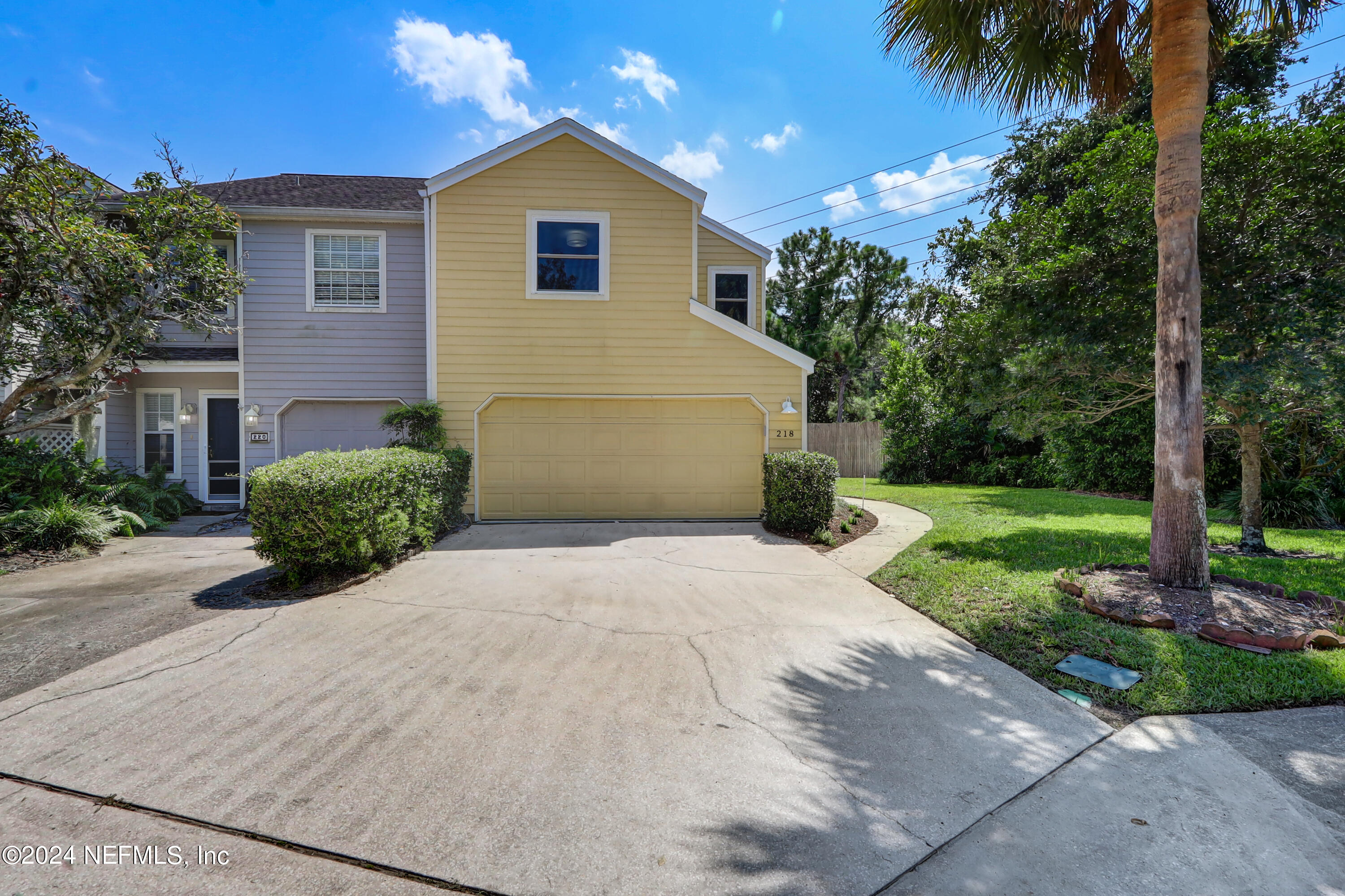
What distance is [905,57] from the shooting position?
649 cm

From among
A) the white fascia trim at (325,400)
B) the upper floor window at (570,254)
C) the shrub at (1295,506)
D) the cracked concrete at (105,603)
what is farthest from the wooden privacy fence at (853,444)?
the cracked concrete at (105,603)

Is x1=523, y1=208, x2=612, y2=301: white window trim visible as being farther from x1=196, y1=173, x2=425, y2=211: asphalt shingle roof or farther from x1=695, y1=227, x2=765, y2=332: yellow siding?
x1=695, y1=227, x2=765, y2=332: yellow siding

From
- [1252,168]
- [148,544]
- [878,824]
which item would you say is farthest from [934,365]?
[148,544]

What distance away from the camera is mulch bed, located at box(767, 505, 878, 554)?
8.27 meters

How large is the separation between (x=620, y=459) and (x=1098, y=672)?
305 inches

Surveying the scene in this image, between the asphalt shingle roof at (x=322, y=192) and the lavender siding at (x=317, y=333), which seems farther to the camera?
the asphalt shingle roof at (x=322, y=192)

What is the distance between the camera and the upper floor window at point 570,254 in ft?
33.3

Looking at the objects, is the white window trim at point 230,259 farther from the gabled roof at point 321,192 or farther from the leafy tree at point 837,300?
the leafy tree at point 837,300

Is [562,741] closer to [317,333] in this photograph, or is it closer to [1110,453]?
[317,333]

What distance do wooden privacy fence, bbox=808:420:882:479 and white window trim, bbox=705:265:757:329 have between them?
8173 millimetres

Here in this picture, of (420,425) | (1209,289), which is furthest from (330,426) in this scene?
(1209,289)

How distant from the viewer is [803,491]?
8.84 m

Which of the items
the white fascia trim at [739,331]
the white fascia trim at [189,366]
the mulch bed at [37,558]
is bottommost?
the mulch bed at [37,558]

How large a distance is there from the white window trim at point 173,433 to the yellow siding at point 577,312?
5.70 meters
